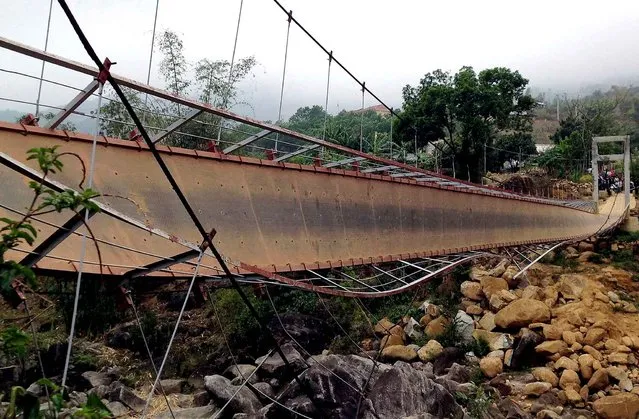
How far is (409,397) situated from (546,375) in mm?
2939

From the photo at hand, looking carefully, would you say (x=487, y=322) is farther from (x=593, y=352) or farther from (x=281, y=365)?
(x=281, y=365)

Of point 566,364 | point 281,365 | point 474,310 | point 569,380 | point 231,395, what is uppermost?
point 474,310

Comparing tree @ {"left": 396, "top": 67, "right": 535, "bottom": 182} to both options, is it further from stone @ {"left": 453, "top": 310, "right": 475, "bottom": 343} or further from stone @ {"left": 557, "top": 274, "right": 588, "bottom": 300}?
stone @ {"left": 453, "top": 310, "right": 475, "bottom": 343}

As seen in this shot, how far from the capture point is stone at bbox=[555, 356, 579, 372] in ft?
27.3

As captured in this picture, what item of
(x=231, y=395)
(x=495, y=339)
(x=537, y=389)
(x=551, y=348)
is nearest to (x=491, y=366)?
(x=495, y=339)

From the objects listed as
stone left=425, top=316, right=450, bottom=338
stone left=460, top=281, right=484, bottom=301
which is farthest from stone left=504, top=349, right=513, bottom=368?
stone left=460, top=281, right=484, bottom=301

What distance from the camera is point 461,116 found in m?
18.3

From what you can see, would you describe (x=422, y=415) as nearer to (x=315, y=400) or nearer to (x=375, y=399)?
(x=375, y=399)

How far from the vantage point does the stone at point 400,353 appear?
9801 millimetres

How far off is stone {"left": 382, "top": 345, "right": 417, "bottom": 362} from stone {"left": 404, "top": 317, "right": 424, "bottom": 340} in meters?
0.71

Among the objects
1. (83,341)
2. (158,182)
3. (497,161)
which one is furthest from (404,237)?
(497,161)

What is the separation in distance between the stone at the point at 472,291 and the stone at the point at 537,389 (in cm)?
335

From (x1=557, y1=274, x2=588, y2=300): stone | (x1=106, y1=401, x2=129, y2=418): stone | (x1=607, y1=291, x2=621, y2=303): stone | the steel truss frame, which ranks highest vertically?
the steel truss frame

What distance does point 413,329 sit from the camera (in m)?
10.9
